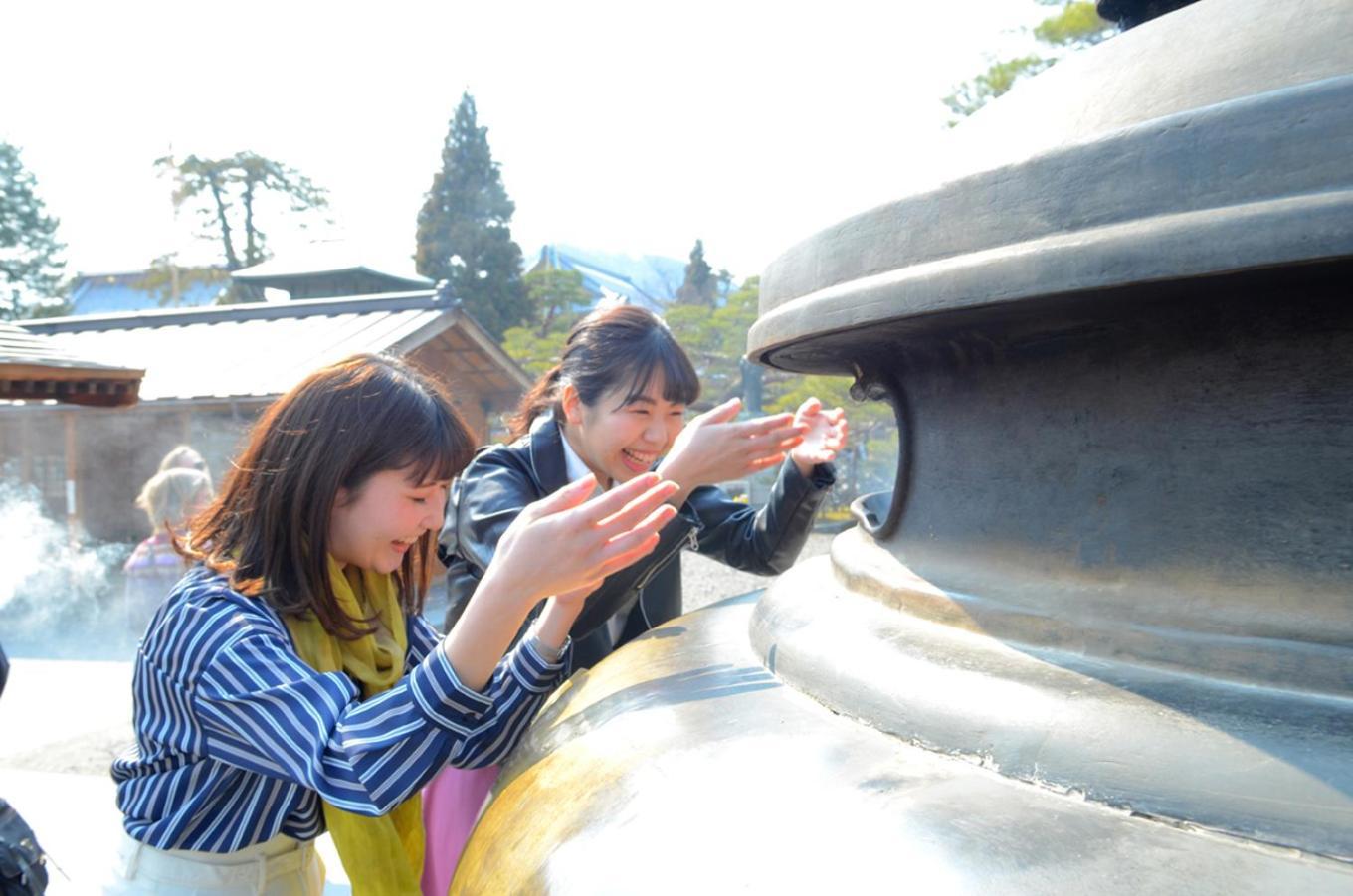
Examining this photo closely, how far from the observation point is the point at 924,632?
1.03m

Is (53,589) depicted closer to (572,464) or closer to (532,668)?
(572,464)

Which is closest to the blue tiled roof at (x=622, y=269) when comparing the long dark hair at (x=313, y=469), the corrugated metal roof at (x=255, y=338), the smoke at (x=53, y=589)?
the corrugated metal roof at (x=255, y=338)

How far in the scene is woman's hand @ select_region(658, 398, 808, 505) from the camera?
160 centimetres

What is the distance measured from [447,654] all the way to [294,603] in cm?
37

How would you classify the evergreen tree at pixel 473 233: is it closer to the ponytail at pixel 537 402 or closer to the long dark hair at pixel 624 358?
the ponytail at pixel 537 402

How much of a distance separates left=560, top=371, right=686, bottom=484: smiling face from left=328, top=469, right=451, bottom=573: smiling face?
502 mm

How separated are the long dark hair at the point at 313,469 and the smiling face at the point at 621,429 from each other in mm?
487

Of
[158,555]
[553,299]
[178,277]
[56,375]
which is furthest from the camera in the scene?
[178,277]

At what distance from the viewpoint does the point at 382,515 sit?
148 centimetres

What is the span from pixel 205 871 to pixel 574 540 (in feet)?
2.42

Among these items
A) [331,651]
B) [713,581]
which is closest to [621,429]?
[331,651]

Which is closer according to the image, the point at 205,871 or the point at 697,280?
the point at 205,871

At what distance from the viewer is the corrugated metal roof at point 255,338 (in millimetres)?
10875

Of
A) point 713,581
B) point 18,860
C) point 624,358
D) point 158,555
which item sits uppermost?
point 624,358
